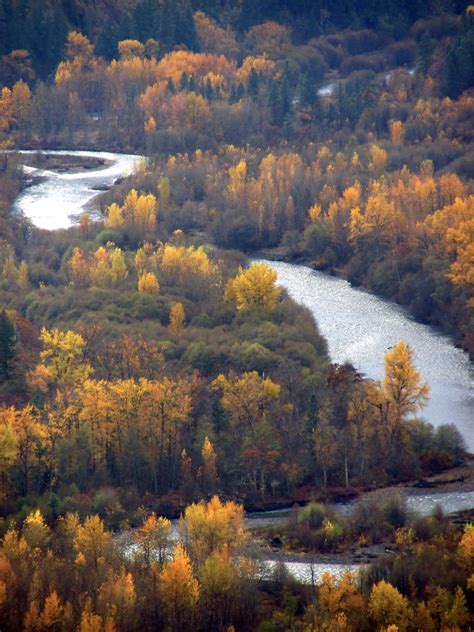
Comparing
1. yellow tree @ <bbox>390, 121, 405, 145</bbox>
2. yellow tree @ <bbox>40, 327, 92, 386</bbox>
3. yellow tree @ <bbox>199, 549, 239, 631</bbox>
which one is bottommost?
yellow tree @ <bbox>199, 549, 239, 631</bbox>

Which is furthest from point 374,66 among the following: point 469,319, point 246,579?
point 246,579

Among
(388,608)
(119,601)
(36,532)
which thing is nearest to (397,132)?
(36,532)

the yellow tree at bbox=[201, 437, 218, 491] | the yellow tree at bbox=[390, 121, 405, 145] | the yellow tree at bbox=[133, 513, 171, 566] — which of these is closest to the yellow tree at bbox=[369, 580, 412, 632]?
the yellow tree at bbox=[133, 513, 171, 566]

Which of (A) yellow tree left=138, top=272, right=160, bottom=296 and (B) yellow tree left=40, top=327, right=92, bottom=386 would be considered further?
(A) yellow tree left=138, top=272, right=160, bottom=296

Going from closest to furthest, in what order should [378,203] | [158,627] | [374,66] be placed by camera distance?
[158,627] < [378,203] < [374,66]

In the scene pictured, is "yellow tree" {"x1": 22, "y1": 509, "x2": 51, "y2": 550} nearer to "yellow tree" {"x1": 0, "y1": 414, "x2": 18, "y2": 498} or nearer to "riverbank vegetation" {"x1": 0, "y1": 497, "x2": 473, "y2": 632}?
"riverbank vegetation" {"x1": 0, "y1": 497, "x2": 473, "y2": 632}

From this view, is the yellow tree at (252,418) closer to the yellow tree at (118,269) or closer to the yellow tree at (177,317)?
the yellow tree at (177,317)

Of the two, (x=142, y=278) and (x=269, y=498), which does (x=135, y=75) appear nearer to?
(x=142, y=278)
